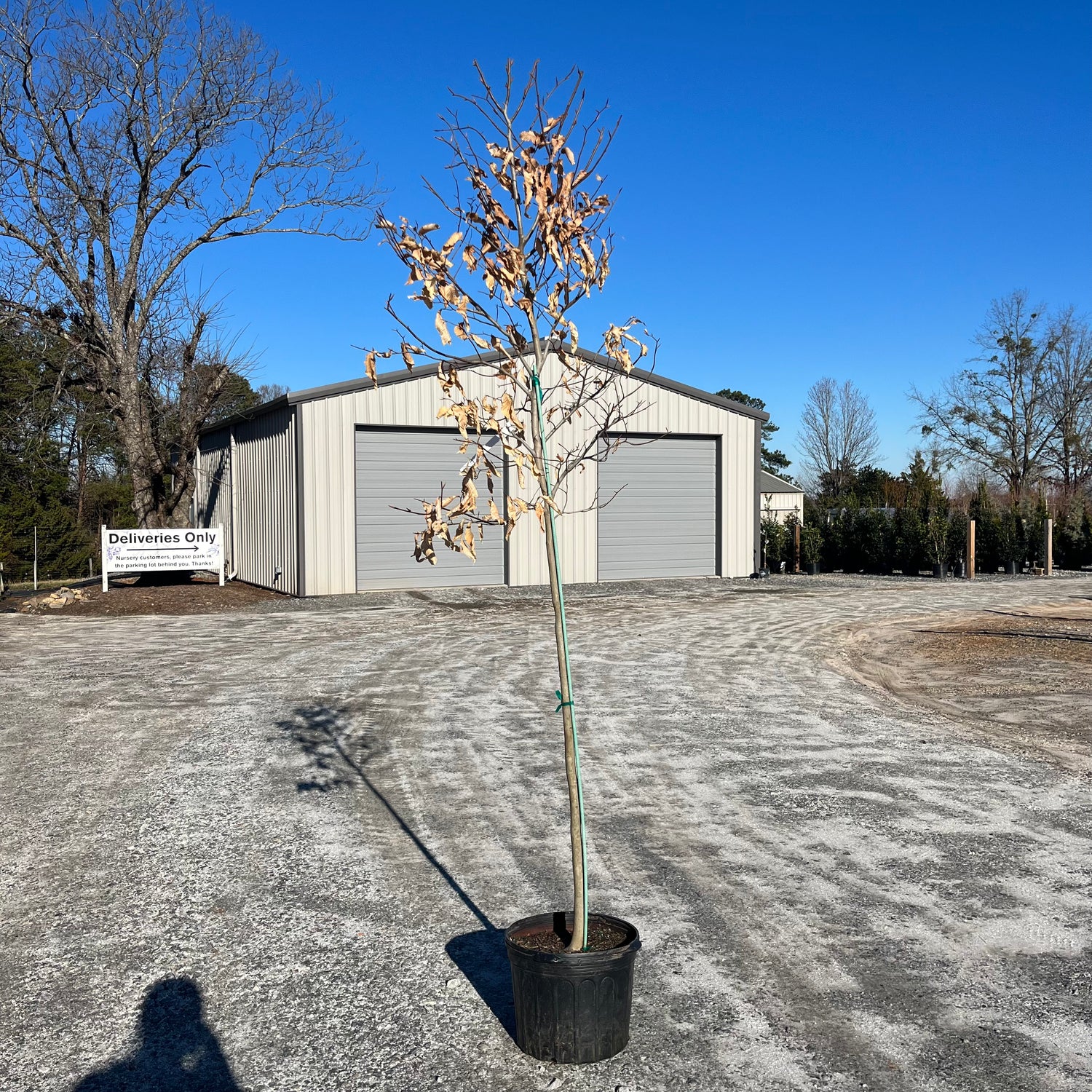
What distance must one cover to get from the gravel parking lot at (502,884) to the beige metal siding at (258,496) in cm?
894

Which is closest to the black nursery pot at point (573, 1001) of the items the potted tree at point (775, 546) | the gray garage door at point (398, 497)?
the gray garage door at point (398, 497)

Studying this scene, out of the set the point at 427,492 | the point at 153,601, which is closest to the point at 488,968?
the point at 153,601

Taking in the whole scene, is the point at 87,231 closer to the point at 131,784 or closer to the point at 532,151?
the point at 131,784

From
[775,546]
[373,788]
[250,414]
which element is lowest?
[373,788]

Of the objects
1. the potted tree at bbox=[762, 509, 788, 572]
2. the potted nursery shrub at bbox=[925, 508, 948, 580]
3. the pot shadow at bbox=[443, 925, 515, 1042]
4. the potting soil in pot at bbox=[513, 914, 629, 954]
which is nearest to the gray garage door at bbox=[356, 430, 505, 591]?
the potted tree at bbox=[762, 509, 788, 572]

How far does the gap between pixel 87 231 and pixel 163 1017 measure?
68.3ft

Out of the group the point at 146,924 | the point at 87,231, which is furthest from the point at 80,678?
the point at 87,231

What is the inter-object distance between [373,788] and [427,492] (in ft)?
43.0

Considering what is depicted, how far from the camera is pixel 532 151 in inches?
131

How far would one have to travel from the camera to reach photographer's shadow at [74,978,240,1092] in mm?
2998

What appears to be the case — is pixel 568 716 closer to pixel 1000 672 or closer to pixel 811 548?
pixel 1000 672

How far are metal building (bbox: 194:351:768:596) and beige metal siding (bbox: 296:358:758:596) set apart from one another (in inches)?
1.0

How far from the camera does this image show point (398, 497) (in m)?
18.4

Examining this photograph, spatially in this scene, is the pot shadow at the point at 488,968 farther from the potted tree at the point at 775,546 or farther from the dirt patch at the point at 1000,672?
the potted tree at the point at 775,546
